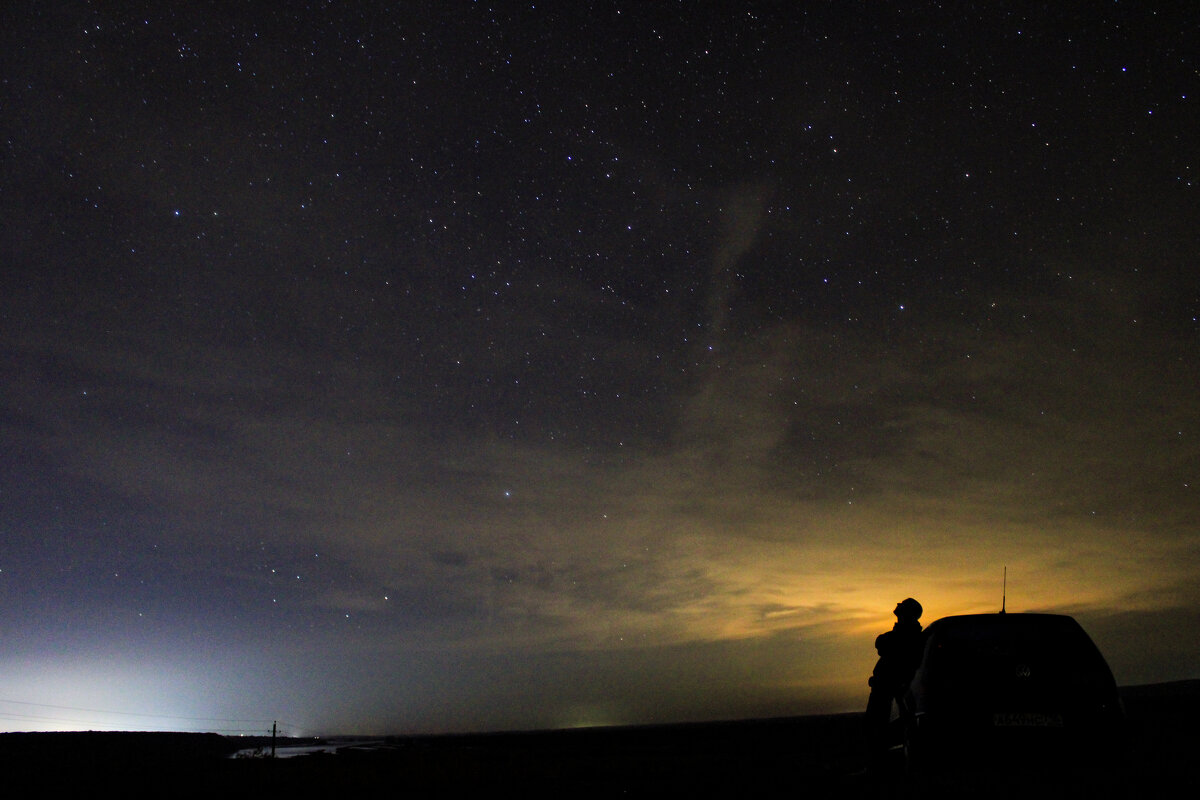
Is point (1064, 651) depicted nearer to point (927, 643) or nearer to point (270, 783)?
point (927, 643)

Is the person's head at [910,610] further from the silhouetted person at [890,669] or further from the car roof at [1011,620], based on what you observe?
the car roof at [1011,620]

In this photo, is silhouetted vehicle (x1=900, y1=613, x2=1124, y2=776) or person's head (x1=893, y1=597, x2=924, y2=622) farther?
person's head (x1=893, y1=597, x2=924, y2=622)

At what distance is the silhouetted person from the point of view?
23.3 feet

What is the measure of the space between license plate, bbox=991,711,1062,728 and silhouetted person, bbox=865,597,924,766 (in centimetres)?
144

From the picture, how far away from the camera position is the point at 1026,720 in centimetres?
540

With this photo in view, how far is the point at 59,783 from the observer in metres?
17.1

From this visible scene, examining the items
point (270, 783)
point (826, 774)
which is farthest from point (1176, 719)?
point (270, 783)

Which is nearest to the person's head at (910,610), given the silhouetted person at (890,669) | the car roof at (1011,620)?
the silhouetted person at (890,669)

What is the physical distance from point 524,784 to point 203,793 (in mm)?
5064

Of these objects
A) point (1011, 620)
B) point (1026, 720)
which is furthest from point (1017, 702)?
point (1011, 620)

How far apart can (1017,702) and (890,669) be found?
1753mm

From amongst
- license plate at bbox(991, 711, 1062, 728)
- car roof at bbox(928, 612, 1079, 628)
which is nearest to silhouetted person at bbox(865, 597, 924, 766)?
car roof at bbox(928, 612, 1079, 628)

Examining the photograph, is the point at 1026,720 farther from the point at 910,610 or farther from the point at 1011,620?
the point at 910,610

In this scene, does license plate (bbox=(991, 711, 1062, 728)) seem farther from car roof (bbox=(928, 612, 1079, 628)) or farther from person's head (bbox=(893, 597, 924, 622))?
person's head (bbox=(893, 597, 924, 622))
